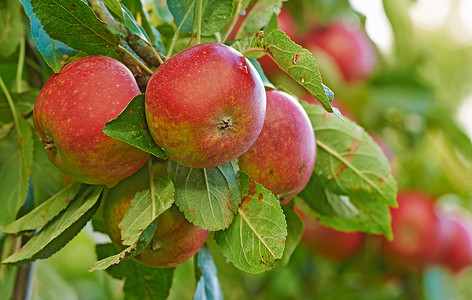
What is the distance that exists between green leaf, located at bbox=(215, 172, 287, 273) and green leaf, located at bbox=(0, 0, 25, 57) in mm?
422

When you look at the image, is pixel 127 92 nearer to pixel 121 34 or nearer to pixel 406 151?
pixel 121 34

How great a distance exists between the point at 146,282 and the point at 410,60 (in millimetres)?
1388

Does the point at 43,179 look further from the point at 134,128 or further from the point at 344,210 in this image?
the point at 344,210

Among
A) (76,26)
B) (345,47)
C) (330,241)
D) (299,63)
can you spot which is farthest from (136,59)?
(345,47)

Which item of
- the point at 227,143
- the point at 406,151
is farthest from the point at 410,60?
the point at 227,143

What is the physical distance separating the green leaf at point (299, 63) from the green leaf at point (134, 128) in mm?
146

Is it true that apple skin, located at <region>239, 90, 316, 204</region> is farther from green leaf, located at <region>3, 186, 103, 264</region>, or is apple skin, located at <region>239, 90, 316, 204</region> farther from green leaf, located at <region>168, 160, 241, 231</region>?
green leaf, located at <region>3, 186, 103, 264</region>

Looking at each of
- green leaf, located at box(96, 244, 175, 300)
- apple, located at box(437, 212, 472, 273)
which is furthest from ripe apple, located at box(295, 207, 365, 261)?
green leaf, located at box(96, 244, 175, 300)

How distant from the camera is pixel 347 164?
732 mm

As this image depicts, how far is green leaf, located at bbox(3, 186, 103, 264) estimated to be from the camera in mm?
572

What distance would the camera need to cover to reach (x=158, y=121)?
527mm

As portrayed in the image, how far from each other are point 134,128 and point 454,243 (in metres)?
1.39

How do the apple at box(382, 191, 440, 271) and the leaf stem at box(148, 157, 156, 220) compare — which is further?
the apple at box(382, 191, 440, 271)

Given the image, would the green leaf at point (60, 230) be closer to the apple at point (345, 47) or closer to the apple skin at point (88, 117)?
the apple skin at point (88, 117)
